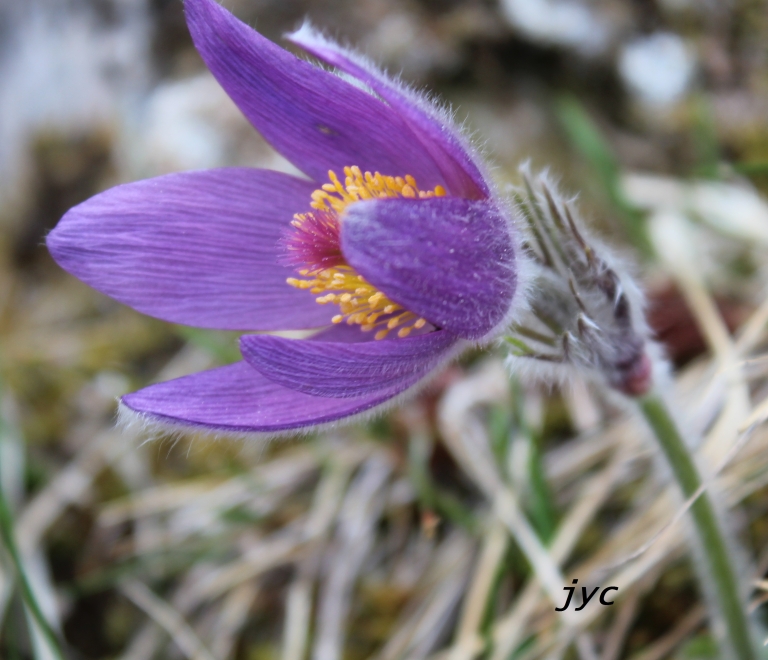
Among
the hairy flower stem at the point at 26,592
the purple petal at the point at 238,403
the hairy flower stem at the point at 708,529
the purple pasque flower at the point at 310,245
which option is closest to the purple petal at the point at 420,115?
the purple pasque flower at the point at 310,245

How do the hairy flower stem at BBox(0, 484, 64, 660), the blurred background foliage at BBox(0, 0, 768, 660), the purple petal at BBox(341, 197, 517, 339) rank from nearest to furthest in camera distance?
the purple petal at BBox(341, 197, 517, 339) → the hairy flower stem at BBox(0, 484, 64, 660) → the blurred background foliage at BBox(0, 0, 768, 660)

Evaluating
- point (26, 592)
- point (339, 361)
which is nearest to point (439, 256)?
point (339, 361)

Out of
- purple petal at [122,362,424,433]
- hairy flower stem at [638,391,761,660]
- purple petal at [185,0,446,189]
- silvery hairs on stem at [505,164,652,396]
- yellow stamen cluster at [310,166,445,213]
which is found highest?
purple petal at [185,0,446,189]

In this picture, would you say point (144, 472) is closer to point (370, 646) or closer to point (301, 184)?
point (370, 646)

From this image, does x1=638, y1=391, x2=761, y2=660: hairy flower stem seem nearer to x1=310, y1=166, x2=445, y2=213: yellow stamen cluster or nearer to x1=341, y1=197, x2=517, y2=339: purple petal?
x1=341, y1=197, x2=517, y2=339: purple petal

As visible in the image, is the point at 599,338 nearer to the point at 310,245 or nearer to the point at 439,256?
the point at 439,256

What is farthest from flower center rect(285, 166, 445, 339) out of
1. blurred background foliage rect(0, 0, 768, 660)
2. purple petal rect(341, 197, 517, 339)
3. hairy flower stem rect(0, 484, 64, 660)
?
hairy flower stem rect(0, 484, 64, 660)

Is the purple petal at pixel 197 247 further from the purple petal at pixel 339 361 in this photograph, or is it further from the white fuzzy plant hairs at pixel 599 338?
the white fuzzy plant hairs at pixel 599 338
